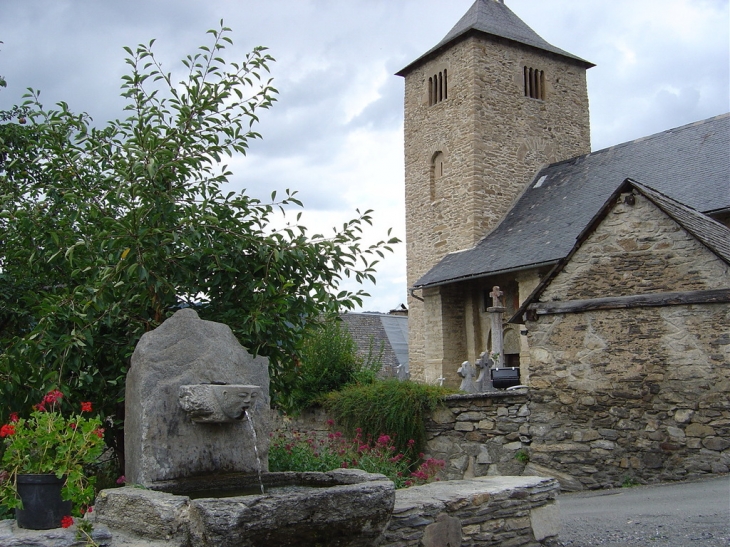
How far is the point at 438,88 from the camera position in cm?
2559

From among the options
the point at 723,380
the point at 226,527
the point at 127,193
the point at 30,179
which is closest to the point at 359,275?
the point at 127,193

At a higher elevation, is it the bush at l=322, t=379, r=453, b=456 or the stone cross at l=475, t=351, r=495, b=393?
the stone cross at l=475, t=351, r=495, b=393

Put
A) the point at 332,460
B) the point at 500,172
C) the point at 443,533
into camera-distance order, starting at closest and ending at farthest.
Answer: the point at 443,533, the point at 332,460, the point at 500,172

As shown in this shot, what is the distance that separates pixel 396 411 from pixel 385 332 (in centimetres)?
2300

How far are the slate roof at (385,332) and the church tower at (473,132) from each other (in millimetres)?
6132

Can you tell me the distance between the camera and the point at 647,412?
27.9 ft

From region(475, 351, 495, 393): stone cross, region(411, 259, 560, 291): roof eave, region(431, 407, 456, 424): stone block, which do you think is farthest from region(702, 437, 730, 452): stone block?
region(411, 259, 560, 291): roof eave

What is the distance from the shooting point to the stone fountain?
3516mm

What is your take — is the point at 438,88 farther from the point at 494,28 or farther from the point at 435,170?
the point at 435,170

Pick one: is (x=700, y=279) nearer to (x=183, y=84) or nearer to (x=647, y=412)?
(x=647, y=412)

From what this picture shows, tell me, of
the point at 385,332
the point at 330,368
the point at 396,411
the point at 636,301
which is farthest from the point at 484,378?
the point at 385,332

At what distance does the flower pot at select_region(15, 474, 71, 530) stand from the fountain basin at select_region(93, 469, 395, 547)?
44cm

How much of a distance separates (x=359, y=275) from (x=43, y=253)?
2.73 metres

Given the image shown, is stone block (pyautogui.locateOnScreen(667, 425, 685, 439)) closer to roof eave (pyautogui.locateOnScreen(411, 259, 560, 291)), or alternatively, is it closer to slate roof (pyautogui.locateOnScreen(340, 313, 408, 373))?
roof eave (pyautogui.locateOnScreen(411, 259, 560, 291))
